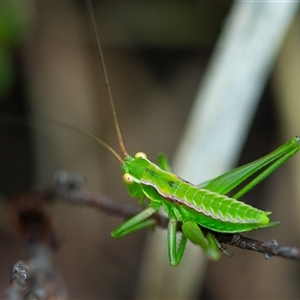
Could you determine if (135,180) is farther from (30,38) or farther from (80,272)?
(30,38)

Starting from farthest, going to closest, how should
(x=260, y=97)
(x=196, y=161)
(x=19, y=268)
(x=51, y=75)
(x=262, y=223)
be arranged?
(x=51, y=75) → (x=260, y=97) → (x=196, y=161) → (x=262, y=223) → (x=19, y=268)

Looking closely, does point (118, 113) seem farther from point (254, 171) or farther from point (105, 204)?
point (254, 171)

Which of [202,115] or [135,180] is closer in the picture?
[135,180]

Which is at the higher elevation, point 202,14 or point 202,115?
point 202,14

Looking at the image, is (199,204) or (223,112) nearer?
(199,204)

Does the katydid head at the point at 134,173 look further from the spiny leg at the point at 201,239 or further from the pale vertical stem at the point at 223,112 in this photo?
the pale vertical stem at the point at 223,112

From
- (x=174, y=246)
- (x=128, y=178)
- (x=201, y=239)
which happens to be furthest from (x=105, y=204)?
(x=201, y=239)

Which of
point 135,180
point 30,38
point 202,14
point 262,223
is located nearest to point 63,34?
point 30,38

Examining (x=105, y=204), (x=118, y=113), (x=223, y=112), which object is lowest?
(x=105, y=204)
